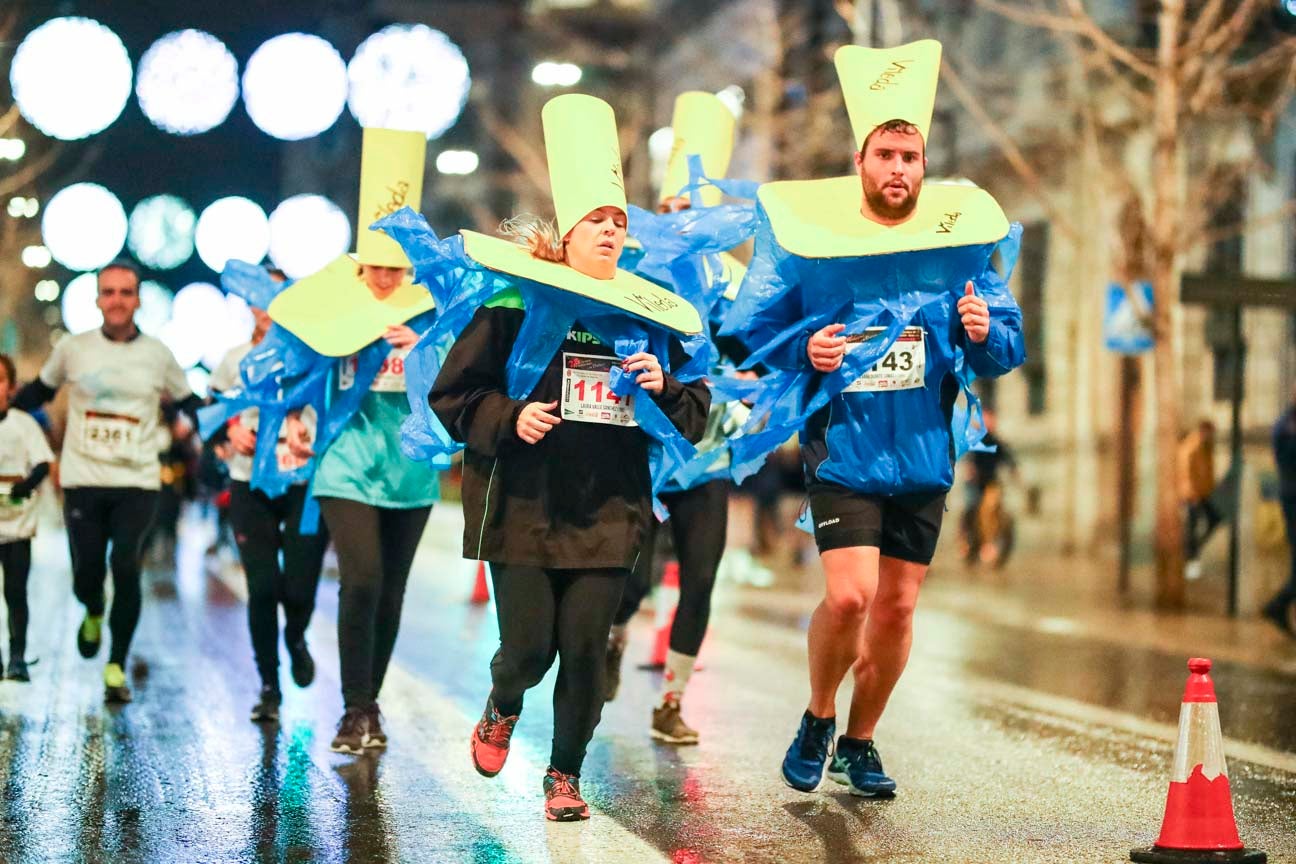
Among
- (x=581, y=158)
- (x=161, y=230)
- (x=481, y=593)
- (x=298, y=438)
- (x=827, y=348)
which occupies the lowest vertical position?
(x=481, y=593)

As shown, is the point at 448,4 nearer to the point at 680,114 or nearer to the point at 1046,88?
the point at 1046,88

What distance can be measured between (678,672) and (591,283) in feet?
9.53

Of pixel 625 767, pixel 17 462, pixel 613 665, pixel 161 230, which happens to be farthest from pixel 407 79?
pixel 625 767

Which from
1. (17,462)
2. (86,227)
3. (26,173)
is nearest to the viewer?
(17,462)

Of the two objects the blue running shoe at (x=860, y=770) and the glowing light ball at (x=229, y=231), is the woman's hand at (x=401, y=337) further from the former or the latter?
the glowing light ball at (x=229, y=231)

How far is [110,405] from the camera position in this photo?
1018 centimetres

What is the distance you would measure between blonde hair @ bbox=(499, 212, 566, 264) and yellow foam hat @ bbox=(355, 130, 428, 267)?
1999 mm

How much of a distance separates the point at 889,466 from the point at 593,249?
1.31m

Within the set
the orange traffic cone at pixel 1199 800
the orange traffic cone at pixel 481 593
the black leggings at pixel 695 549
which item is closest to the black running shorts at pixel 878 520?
the orange traffic cone at pixel 1199 800

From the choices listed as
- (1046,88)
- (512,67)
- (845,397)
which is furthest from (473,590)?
(512,67)

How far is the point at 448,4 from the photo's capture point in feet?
247

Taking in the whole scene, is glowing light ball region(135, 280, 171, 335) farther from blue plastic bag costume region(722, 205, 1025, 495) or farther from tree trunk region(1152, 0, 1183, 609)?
blue plastic bag costume region(722, 205, 1025, 495)

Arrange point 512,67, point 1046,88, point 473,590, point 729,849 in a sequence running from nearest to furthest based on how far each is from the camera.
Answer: point 729,849, point 473,590, point 1046,88, point 512,67

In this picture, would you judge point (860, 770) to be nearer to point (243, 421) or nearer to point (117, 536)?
point (243, 421)
